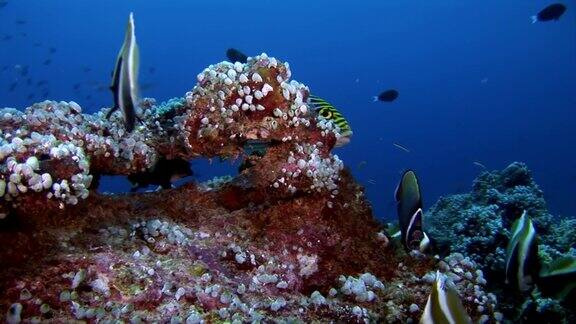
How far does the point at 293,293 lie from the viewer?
→ 2.82m

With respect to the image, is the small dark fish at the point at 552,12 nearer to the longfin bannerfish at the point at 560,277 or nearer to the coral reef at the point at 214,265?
the longfin bannerfish at the point at 560,277

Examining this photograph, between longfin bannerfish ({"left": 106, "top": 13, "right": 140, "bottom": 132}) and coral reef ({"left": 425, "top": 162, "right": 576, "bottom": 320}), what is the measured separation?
15.9 ft

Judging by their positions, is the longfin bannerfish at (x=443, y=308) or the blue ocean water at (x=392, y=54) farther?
the blue ocean water at (x=392, y=54)

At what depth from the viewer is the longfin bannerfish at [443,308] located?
1.46 metres

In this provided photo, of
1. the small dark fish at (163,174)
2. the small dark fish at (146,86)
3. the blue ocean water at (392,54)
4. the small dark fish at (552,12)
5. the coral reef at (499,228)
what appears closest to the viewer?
the small dark fish at (146,86)

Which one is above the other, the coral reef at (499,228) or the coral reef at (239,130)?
the coral reef at (499,228)

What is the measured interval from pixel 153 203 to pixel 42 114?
108 cm

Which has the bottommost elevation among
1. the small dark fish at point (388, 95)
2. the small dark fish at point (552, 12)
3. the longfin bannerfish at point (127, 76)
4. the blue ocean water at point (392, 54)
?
the longfin bannerfish at point (127, 76)

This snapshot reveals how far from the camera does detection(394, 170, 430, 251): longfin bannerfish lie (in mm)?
3014

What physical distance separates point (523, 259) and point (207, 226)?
2377 mm

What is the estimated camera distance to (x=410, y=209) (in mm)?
3039

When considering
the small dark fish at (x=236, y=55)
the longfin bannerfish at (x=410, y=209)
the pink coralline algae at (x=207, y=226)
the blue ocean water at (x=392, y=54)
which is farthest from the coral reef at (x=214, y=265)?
the blue ocean water at (x=392, y=54)

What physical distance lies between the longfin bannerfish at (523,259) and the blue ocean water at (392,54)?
96.0 meters

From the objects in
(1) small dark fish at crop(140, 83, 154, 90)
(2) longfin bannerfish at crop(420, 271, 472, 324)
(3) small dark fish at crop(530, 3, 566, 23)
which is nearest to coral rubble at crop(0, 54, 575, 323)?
(1) small dark fish at crop(140, 83, 154, 90)
